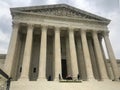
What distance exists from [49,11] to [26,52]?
8.52m

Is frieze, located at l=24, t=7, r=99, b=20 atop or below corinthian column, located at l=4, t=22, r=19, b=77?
atop

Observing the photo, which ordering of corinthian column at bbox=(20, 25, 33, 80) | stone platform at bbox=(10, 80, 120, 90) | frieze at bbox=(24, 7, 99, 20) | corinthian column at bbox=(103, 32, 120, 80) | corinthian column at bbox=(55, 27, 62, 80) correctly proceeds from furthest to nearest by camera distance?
frieze at bbox=(24, 7, 99, 20)
corinthian column at bbox=(103, 32, 120, 80)
corinthian column at bbox=(55, 27, 62, 80)
corinthian column at bbox=(20, 25, 33, 80)
stone platform at bbox=(10, 80, 120, 90)

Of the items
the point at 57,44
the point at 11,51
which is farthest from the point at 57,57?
the point at 11,51

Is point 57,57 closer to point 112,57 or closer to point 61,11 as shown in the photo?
point 61,11

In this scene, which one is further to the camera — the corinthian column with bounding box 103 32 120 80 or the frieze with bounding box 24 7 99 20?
the frieze with bounding box 24 7 99 20

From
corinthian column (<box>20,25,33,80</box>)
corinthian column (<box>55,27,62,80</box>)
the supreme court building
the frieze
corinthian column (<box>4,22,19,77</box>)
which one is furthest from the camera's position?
the frieze

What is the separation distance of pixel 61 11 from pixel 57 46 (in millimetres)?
6983

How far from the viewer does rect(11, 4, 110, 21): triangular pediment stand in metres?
23.0

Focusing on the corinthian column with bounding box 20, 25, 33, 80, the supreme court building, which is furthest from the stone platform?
the corinthian column with bounding box 20, 25, 33, 80

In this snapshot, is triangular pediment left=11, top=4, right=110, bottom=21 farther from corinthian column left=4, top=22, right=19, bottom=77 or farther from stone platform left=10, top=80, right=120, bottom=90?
stone platform left=10, top=80, right=120, bottom=90

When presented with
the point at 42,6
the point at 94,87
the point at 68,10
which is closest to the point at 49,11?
the point at 42,6

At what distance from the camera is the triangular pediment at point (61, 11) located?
23.0 meters

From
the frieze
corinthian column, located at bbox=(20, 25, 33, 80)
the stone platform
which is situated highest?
the frieze

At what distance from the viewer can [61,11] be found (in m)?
24.1
